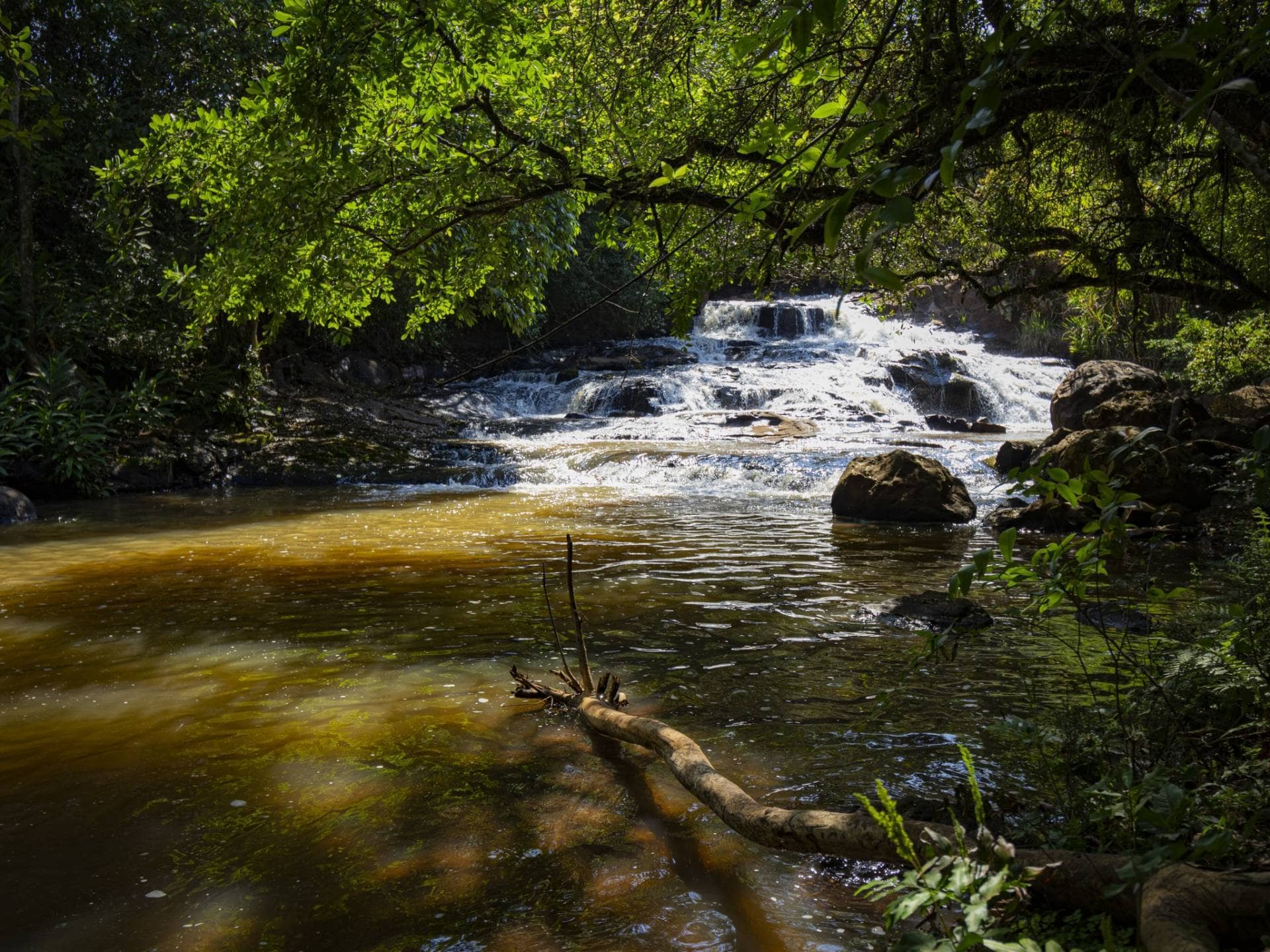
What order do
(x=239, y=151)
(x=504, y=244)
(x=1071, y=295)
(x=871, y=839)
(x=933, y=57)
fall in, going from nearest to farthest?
(x=871, y=839) → (x=933, y=57) → (x=239, y=151) → (x=504, y=244) → (x=1071, y=295)

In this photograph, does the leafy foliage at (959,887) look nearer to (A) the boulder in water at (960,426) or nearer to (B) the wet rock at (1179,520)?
(B) the wet rock at (1179,520)

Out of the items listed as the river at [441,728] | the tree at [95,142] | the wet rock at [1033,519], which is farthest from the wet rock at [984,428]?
the tree at [95,142]

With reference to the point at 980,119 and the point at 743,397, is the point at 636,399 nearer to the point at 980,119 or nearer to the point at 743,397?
the point at 743,397

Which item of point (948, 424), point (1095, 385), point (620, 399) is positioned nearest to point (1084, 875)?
point (1095, 385)

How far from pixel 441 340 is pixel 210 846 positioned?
2387cm

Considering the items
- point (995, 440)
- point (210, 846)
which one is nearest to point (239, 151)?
point (210, 846)

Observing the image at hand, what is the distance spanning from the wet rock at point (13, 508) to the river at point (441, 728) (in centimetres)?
128

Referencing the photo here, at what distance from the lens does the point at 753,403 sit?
24.1m

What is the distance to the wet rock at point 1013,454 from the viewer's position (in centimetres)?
1366

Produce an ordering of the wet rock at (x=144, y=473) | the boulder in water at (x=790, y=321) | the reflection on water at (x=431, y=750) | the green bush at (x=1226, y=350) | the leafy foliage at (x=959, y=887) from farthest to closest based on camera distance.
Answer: the boulder in water at (x=790, y=321)
the wet rock at (x=144, y=473)
the green bush at (x=1226, y=350)
the reflection on water at (x=431, y=750)
the leafy foliage at (x=959, y=887)

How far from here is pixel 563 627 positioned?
6082mm

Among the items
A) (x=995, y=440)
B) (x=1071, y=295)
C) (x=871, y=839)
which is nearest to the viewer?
(x=871, y=839)

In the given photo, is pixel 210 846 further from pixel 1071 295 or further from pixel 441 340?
pixel 441 340

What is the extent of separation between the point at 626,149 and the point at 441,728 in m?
4.34
